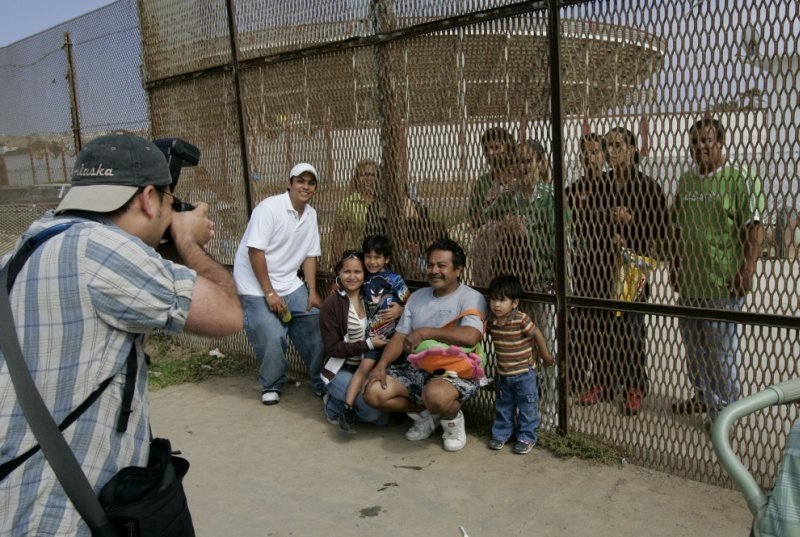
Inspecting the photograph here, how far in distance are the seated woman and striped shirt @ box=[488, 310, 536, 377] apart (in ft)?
2.81

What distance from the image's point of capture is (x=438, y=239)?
458cm

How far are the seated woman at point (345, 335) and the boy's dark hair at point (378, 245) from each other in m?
A: 0.12

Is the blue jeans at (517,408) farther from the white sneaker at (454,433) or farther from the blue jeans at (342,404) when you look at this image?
the blue jeans at (342,404)

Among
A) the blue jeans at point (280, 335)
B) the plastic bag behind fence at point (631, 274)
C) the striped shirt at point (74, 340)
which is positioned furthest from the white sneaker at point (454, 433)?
the striped shirt at point (74, 340)

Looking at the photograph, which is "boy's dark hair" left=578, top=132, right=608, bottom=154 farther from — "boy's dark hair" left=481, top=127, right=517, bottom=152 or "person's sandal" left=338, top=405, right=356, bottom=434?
"person's sandal" left=338, top=405, right=356, bottom=434

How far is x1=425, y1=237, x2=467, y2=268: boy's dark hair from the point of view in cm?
439

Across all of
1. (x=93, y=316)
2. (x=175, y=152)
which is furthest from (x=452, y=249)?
(x=93, y=316)

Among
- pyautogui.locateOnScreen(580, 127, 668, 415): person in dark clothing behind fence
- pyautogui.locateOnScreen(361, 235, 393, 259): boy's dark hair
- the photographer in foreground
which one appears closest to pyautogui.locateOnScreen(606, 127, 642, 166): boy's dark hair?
pyautogui.locateOnScreen(580, 127, 668, 415): person in dark clothing behind fence

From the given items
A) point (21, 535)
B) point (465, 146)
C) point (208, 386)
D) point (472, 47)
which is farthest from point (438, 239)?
point (21, 535)

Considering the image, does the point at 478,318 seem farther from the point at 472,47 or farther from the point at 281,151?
the point at 281,151

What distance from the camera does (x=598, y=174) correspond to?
153 inches

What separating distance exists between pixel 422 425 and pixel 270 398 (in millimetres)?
1435

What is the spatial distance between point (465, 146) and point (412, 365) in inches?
53.1

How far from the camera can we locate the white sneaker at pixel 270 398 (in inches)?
217
